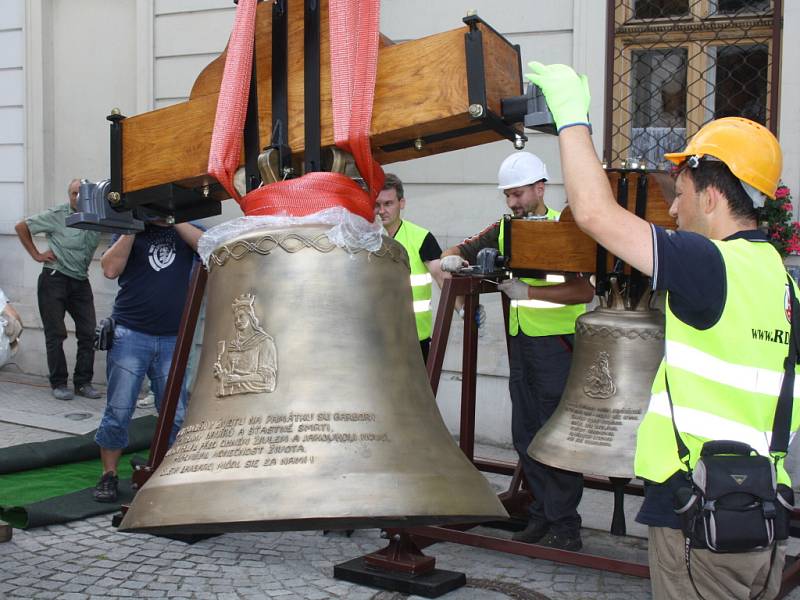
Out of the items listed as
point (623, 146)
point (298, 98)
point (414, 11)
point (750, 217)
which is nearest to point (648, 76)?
point (623, 146)

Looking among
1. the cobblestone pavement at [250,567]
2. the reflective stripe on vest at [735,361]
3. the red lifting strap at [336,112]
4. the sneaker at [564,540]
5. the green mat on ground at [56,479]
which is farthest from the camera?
the green mat on ground at [56,479]

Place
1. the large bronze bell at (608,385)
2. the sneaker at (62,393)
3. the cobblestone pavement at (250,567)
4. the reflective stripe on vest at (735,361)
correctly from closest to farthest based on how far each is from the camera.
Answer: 1. the reflective stripe on vest at (735,361)
2. the large bronze bell at (608,385)
3. the cobblestone pavement at (250,567)
4. the sneaker at (62,393)

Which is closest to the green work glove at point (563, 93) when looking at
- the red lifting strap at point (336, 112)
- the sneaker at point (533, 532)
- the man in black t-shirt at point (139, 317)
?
the red lifting strap at point (336, 112)

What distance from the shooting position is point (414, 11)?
299 inches

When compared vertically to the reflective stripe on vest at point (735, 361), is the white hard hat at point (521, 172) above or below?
above

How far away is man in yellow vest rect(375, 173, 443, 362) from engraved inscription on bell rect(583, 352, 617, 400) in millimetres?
1488

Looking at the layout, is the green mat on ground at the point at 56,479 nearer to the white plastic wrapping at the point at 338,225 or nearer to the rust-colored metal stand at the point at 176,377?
the rust-colored metal stand at the point at 176,377

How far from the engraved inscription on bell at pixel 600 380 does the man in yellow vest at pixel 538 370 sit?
949 mm

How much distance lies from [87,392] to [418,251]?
15.9 ft

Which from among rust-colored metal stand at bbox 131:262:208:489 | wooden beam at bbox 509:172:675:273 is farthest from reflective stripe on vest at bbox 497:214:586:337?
rust-colored metal stand at bbox 131:262:208:489

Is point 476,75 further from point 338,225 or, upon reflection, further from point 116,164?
point 116,164

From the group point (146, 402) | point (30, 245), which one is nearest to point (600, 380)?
point (146, 402)

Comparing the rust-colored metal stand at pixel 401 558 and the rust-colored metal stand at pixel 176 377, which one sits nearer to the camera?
the rust-colored metal stand at pixel 401 558

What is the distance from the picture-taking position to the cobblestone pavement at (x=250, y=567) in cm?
439
